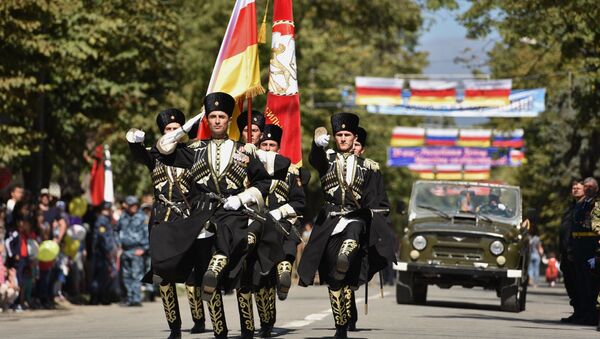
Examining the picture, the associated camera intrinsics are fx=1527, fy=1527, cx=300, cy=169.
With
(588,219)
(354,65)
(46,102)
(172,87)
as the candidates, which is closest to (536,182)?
(354,65)

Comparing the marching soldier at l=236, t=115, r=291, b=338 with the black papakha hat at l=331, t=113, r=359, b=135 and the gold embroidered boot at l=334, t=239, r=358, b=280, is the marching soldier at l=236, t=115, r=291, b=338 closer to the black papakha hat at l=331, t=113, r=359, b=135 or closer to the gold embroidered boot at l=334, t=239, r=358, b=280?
the gold embroidered boot at l=334, t=239, r=358, b=280

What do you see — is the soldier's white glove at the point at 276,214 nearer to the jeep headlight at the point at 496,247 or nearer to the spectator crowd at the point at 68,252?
the spectator crowd at the point at 68,252

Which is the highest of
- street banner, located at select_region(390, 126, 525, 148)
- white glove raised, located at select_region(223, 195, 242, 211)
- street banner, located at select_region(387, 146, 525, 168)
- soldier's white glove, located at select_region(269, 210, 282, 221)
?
street banner, located at select_region(390, 126, 525, 148)

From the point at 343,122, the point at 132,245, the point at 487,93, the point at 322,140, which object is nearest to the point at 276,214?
the point at 322,140

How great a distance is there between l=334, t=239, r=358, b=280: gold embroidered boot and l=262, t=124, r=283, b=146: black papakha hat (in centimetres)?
204

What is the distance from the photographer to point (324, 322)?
18.0 m

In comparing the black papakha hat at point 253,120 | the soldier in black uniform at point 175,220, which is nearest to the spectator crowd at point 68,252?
the black papakha hat at point 253,120

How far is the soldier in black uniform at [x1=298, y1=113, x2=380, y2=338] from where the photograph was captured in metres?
13.9

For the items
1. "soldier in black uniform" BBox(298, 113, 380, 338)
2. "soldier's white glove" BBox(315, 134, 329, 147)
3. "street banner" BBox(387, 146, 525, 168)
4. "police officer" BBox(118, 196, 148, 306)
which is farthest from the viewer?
"street banner" BBox(387, 146, 525, 168)

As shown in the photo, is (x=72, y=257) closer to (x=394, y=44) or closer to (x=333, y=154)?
(x=333, y=154)

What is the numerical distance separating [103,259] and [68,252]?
0.89 metres

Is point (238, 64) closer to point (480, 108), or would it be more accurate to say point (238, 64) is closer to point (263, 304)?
point (263, 304)

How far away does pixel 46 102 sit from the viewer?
32.0 m

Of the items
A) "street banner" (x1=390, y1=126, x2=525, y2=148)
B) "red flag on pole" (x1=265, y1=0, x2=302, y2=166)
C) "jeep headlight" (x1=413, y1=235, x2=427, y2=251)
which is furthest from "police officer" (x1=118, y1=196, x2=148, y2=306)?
"street banner" (x1=390, y1=126, x2=525, y2=148)
